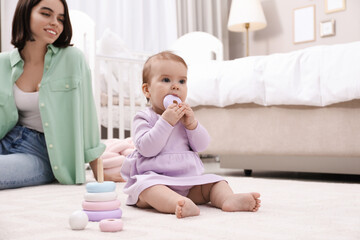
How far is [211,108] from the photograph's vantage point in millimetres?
2244

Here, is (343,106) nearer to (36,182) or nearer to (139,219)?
(139,219)

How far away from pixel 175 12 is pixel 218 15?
1.62 feet

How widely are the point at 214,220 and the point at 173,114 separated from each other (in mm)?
290

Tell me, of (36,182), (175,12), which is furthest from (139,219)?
(175,12)

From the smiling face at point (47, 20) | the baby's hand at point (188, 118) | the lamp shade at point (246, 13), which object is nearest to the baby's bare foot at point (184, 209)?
the baby's hand at point (188, 118)

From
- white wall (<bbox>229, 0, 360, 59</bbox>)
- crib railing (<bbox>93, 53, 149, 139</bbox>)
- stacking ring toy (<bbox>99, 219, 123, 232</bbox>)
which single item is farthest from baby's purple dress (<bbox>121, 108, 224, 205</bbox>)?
white wall (<bbox>229, 0, 360, 59</bbox>)

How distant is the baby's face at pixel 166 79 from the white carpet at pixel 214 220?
31 cm

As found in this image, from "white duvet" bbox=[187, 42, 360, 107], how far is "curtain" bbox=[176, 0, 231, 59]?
6.65ft

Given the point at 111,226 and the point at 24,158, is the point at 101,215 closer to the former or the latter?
the point at 111,226

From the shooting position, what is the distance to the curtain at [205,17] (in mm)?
4203

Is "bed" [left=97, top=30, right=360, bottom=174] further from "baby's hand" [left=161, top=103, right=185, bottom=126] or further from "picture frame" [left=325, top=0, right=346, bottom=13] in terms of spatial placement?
"picture frame" [left=325, top=0, right=346, bottom=13]

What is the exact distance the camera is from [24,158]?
1841 mm

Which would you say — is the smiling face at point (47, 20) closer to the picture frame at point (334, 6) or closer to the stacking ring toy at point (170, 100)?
the stacking ring toy at point (170, 100)

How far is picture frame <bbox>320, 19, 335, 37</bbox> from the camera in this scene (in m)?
3.89
